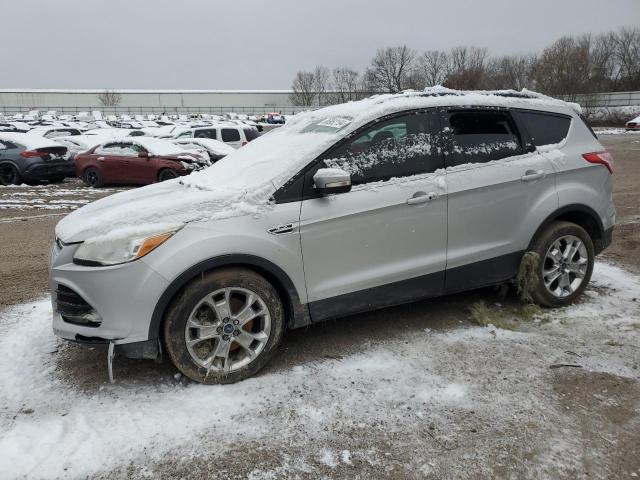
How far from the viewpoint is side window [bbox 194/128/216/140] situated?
18.8 metres

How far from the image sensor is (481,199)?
13.2 feet

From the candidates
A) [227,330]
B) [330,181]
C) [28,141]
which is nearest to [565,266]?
[330,181]

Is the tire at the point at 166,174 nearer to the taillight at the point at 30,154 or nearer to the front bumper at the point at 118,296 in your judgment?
the taillight at the point at 30,154

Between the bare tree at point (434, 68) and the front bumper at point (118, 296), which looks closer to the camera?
the front bumper at point (118, 296)

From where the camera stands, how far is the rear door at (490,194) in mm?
3986

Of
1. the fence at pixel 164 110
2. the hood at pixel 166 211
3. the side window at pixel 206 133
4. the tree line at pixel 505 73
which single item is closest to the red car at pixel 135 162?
the side window at pixel 206 133

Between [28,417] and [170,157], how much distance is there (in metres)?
11.4

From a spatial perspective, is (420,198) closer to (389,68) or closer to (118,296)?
(118,296)

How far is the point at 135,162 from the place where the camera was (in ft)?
46.4

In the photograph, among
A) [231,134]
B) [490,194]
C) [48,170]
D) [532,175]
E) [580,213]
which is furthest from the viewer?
[231,134]

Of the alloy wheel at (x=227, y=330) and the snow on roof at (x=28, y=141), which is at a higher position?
the snow on roof at (x=28, y=141)

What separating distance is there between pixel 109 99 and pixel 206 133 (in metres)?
87.1

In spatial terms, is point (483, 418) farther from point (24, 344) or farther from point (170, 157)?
point (170, 157)

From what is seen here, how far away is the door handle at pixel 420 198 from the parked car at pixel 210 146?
12.6 meters
